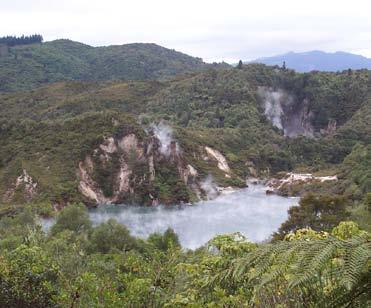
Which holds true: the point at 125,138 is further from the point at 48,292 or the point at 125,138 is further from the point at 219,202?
the point at 48,292

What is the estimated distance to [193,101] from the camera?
369 feet

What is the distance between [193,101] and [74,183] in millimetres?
50959

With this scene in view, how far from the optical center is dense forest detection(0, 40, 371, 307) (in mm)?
5646

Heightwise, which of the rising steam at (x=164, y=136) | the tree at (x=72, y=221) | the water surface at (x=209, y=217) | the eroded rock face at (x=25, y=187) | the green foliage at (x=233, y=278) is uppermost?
the green foliage at (x=233, y=278)

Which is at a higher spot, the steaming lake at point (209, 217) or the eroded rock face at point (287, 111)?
the eroded rock face at point (287, 111)

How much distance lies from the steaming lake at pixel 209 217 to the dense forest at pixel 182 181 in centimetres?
337

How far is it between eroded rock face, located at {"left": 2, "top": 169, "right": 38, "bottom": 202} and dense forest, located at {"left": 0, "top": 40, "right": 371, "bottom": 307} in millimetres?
130

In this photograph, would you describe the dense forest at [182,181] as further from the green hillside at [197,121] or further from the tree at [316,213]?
the green hillside at [197,121]

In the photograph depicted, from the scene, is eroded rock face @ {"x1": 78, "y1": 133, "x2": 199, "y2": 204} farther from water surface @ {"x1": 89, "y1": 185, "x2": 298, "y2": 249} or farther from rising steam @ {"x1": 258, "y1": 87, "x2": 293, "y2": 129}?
rising steam @ {"x1": 258, "y1": 87, "x2": 293, "y2": 129}

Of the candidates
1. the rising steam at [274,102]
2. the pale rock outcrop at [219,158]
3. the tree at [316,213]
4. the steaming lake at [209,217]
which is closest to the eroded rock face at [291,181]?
the steaming lake at [209,217]

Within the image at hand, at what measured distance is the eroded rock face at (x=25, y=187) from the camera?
61.6 meters

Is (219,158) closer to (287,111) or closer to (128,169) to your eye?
(128,169)

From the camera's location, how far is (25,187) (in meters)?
62.6

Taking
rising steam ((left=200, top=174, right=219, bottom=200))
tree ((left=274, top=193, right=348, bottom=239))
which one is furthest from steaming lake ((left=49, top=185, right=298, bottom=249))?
tree ((left=274, top=193, right=348, bottom=239))
